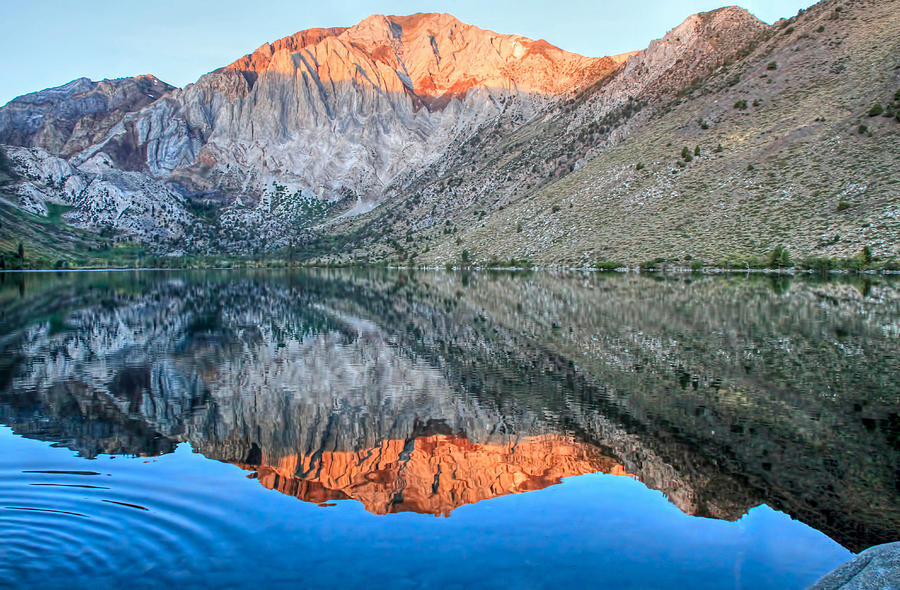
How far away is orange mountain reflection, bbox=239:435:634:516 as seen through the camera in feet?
36.1

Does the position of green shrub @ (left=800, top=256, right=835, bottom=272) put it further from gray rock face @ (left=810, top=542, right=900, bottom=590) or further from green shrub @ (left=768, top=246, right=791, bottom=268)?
gray rock face @ (left=810, top=542, right=900, bottom=590)

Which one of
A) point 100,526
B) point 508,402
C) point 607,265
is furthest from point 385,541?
point 607,265

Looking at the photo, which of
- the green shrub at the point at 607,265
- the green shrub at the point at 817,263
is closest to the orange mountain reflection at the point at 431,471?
the green shrub at the point at 817,263

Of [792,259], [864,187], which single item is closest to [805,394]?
[792,259]

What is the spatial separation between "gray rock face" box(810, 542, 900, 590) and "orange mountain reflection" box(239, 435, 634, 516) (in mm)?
5448

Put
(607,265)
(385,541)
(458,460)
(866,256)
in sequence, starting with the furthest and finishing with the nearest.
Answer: (607,265) < (866,256) < (458,460) < (385,541)

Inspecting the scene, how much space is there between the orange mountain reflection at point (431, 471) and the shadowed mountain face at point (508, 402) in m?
0.05

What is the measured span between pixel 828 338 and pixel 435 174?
16478 cm

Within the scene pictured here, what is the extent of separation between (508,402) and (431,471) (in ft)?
18.0

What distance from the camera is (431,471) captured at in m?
12.2

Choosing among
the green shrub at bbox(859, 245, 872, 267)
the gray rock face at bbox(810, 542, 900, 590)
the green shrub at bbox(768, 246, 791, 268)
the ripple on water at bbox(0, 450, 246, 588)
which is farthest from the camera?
the green shrub at bbox(768, 246, 791, 268)

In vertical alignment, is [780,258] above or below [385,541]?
above

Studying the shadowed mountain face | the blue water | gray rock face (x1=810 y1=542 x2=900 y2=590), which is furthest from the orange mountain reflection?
gray rock face (x1=810 y1=542 x2=900 y2=590)

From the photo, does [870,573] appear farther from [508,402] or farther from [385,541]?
[508,402]
